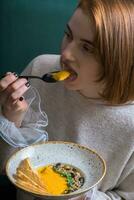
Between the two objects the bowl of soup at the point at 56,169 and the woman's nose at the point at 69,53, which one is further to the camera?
the woman's nose at the point at 69,53

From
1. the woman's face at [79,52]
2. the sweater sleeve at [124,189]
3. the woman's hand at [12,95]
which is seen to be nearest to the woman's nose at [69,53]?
the woman's face at [79,52]

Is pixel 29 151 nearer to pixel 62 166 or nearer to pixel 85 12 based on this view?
pixel 62 166

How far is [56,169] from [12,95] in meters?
0.22

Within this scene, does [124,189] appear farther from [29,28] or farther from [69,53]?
[29,28]

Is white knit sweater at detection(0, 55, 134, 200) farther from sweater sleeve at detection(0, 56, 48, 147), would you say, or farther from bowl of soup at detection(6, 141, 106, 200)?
bowl of soup at detection(6, 141, 106, 200)

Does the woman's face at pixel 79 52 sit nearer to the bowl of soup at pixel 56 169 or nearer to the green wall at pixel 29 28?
the bowl of soup at pixel 56 169

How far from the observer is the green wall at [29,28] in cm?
142

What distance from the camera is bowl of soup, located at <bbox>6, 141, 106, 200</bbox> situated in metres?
0.95

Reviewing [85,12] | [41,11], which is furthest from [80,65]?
[41,11]

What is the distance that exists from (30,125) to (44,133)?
0.05m

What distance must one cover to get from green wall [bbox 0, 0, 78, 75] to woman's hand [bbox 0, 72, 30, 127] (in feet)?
1.40

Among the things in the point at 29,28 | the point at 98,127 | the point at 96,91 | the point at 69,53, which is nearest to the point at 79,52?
the point at 69,53

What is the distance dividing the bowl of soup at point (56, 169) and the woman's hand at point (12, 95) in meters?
0.10

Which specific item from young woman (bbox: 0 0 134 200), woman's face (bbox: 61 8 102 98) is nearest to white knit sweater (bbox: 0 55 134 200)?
young woman (bbox: 0 0 134 200)
